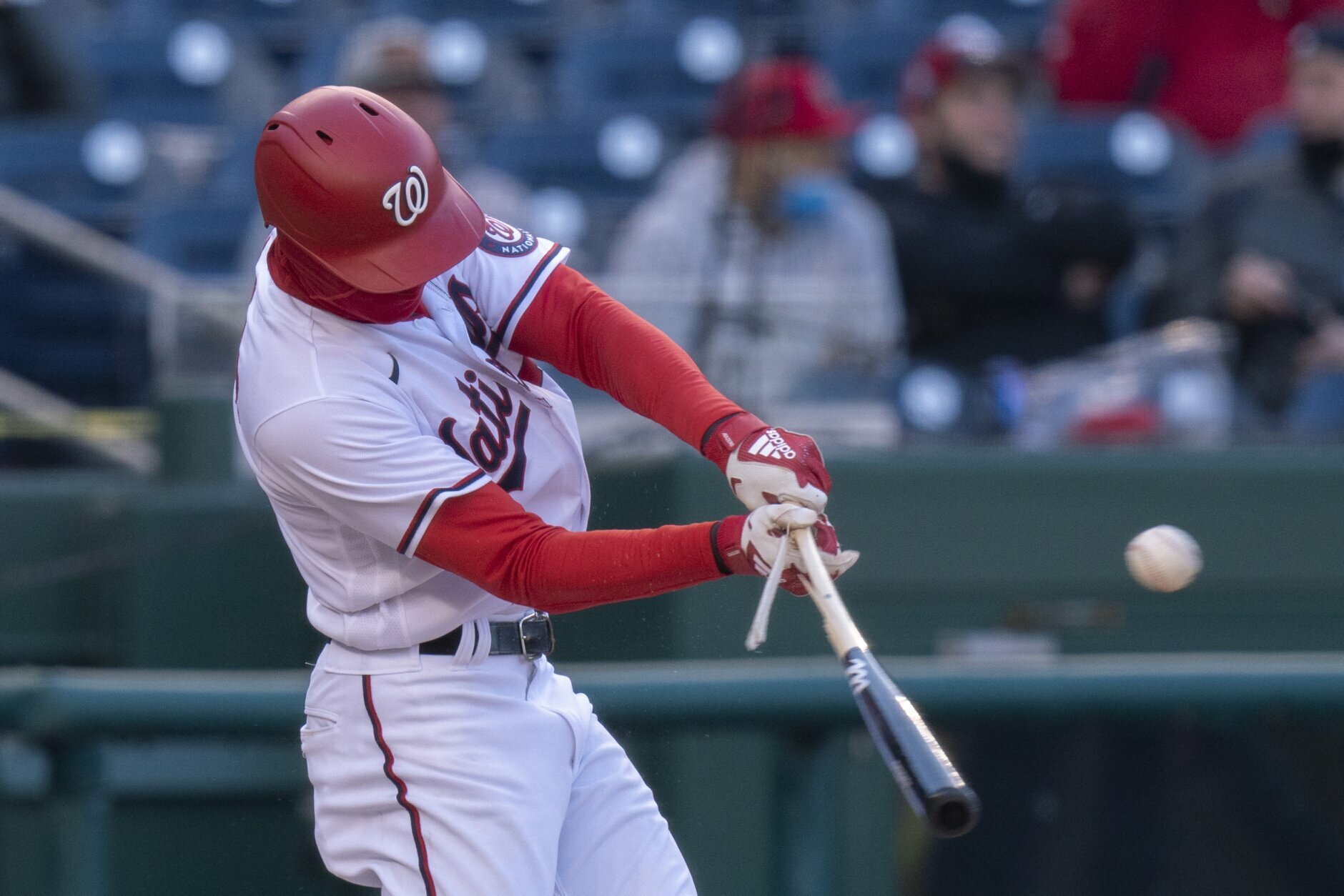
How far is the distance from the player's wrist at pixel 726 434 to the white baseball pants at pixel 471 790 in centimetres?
40

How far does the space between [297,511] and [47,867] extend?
0.93 m

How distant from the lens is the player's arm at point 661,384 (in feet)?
6.24

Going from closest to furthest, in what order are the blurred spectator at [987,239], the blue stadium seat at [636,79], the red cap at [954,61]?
the blurred spectator at [987,239], the red cap at [954,61], the blue stadium seat at [636,79]

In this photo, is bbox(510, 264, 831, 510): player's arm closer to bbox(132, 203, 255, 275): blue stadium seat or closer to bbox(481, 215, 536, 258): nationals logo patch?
bbox(481, 215, 536, 258): nationals logo patch

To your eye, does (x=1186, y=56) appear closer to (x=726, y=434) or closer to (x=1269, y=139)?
(x=1269, y=139)

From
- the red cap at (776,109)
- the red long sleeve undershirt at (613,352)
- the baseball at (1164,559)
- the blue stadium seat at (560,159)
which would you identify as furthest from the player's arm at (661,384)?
the blue stadium seat at (560,159)

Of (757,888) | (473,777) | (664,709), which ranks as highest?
(473,777)

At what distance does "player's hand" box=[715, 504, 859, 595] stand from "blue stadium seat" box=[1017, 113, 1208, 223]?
3378 millimetres

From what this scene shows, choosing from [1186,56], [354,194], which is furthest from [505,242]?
[1186,56]

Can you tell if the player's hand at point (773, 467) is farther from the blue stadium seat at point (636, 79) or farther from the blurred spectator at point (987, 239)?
the blue stadium seat at point (636, 79)

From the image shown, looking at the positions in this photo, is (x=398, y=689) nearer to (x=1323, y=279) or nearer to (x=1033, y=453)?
(x=1033, y=453)

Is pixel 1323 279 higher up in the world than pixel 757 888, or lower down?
higher up

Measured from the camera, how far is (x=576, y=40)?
20.1ft

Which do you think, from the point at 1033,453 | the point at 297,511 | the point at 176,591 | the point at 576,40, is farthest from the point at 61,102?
the point at 297,511
